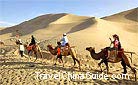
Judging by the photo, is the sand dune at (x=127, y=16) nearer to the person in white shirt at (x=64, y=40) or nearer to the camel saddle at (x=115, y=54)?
the person in white shirt at (x=64, y=40)

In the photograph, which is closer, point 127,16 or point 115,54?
point 115,54

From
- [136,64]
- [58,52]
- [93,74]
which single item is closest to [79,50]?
[136,64]

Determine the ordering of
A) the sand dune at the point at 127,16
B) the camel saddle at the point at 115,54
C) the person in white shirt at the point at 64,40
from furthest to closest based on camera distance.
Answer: the sand dune at the point at 127,16 < the person in white shirt at the point at 64,40 < the camel saddle at the point at 115,54

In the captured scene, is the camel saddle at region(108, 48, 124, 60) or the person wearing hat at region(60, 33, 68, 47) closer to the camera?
the camel saddle at region(108, 48, 124, 60)

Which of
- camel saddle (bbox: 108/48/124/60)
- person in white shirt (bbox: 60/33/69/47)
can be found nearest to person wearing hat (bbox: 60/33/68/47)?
person in white shirt (bbox: 60/33/69/47)

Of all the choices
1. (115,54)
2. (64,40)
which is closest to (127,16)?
(64,40)

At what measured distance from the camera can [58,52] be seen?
17.0 meters

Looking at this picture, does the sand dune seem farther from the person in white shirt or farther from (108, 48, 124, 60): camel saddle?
(108, 48, 124, 60): camel saddle

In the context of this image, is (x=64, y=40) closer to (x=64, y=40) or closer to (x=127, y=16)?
(x=64, y=40)

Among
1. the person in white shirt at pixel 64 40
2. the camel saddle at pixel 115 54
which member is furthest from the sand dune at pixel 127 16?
the camel saddle at pixel 115 54

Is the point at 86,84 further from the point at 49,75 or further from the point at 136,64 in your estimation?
the point at 136,64

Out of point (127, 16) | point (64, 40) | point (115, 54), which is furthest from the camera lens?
point (127, 16)

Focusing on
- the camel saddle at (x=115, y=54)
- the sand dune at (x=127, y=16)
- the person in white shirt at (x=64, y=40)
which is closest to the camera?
the camel saddle at (x=115, y=54)

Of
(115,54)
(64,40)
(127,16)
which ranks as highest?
(127,16)
